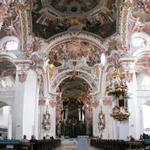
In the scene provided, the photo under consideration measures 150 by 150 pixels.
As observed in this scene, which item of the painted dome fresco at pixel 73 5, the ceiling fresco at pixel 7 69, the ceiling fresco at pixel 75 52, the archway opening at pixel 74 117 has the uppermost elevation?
the painted dome fresco at pixel 73 5

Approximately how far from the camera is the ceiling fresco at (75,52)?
20953 millimetres

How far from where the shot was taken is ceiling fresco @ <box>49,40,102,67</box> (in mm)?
20953

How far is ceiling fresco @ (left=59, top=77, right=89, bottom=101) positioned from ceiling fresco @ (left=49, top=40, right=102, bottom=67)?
6.65m

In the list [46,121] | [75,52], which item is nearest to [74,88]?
[46,121]

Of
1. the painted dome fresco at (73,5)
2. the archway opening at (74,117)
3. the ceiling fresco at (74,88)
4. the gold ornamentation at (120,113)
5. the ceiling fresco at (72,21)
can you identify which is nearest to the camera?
the gold ornamentation at (120,113)

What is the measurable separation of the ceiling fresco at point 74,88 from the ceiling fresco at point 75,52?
21.8 feet

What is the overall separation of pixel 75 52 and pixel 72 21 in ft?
16.8

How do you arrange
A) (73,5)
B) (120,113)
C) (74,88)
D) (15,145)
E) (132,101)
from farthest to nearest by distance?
1. (74,88)
2. (73,5)
3. (132,101)
4. (120,113)
5. (15,145)

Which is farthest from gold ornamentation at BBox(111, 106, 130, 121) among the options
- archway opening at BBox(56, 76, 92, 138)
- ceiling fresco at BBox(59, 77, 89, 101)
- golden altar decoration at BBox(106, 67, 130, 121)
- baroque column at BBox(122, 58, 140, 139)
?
archway opening at BBox(56, 76, 92, 138)

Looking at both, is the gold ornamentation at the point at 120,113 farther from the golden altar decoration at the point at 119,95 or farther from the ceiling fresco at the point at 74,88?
the ceiling fresco at the point at 74,88

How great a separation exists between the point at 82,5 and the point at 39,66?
19.9ft

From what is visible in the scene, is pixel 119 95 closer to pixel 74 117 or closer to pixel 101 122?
pixel 101 122

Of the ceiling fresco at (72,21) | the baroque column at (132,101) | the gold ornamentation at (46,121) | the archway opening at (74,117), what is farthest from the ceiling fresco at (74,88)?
the baroque column at (132,101)

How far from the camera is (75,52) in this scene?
22.6 meters
